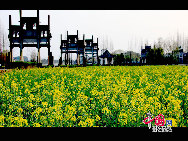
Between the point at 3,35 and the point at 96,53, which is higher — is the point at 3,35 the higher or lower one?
the higher one

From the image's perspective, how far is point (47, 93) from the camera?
6219mm
